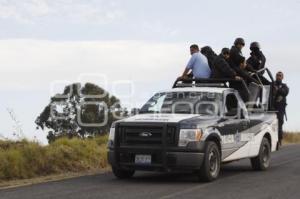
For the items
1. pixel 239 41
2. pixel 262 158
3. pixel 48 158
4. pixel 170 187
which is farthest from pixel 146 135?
pixel 239 41

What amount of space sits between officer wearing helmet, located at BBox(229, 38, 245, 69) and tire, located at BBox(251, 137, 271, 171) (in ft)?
6.15

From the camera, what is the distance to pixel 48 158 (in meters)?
14.4

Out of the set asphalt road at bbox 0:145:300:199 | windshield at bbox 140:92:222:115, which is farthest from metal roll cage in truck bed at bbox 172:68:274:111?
asphalt road at bbox 0:145:300:199

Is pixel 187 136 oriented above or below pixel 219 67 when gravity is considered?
below

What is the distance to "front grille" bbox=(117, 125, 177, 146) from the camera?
12.1 metres

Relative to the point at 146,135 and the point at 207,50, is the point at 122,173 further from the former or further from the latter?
the point at 207,50

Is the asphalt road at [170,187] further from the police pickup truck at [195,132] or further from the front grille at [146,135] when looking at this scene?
the front grille at [146,135]

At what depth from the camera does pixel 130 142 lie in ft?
40.5

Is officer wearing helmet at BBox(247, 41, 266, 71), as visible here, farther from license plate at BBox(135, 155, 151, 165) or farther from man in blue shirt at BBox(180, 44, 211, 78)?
license plate at BBox(135, 155, 151, 165)

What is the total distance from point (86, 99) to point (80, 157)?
32.1m

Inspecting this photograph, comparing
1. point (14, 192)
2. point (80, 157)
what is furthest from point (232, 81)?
point (14, 192)

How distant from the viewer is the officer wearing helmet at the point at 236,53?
1528cm

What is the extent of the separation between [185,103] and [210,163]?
1.50 meters

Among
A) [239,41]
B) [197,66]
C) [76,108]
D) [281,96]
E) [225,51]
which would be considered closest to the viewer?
[197,66]
